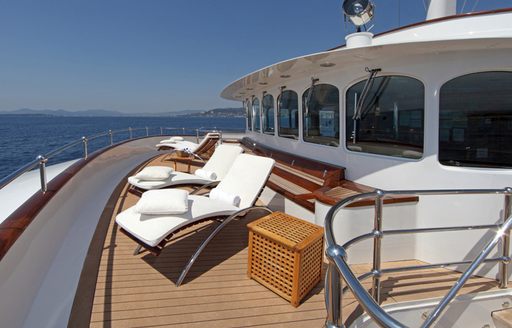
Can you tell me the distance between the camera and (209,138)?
752 cm

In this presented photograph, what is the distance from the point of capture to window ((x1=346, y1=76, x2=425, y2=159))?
10.6 feet

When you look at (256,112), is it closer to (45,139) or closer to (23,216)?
(23,216)

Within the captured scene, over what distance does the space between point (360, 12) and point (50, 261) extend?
4144mm

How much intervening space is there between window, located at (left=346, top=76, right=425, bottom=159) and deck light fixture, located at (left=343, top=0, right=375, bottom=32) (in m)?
0.81

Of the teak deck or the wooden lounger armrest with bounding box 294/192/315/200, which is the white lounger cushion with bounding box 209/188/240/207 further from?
the wooden lounger armrest with bounding box 294/192/315/200

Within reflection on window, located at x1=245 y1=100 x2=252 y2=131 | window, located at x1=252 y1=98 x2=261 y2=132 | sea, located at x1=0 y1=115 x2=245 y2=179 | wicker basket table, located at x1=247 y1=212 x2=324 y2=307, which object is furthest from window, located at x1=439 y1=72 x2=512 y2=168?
sea, located at x1=0 y1=115 x2=245 y2=179

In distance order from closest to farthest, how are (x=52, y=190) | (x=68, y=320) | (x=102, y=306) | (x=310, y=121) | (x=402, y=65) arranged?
(x=68, y=320)
(x=102, y=306)
(x=52, y=190)
(x=402, y=65)
(x=310, y=121)

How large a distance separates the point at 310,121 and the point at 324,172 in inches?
40.1

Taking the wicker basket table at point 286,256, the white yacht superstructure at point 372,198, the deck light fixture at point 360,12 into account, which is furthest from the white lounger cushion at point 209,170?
the deck light fixture at point 360,12

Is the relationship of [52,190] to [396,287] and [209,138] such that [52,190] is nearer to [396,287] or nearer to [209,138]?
[396,287]

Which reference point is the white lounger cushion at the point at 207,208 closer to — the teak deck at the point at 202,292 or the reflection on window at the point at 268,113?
the teak deck at the point at 202,292

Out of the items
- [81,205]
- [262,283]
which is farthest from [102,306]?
[81,205]

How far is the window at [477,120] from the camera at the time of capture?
9.06 ft

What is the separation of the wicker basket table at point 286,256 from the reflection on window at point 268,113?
3813 millimetres
